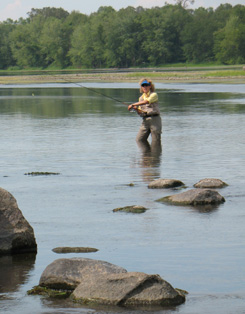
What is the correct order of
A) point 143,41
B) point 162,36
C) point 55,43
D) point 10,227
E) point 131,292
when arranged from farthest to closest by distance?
point 55,43 → point 143,41 → point 162,36 → point 10,227 → point 131,292

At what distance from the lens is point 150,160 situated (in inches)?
682

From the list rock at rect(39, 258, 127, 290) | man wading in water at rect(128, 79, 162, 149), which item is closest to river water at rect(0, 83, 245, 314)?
rock at rect(39, 258, 127, 290)

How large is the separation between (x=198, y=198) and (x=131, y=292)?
4.92 m

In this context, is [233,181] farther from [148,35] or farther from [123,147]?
[148,35]

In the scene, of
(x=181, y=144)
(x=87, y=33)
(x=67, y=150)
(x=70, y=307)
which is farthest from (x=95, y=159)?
(x=87, y=33)

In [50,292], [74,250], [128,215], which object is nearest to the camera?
[50,292]

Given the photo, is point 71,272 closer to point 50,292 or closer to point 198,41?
point 50,292

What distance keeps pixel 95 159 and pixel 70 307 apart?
10.9 m

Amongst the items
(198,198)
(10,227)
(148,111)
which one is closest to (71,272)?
(10,227)

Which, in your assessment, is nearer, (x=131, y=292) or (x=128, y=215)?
(x=131, y=292)

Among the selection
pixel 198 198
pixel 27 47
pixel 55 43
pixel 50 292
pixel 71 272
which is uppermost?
pixel 71 272

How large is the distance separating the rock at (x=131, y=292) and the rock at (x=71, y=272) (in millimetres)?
366

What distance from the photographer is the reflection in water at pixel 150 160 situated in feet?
49.2

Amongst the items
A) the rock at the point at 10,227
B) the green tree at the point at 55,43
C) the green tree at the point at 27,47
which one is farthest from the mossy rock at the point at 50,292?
the green tree at the point at 27,47
